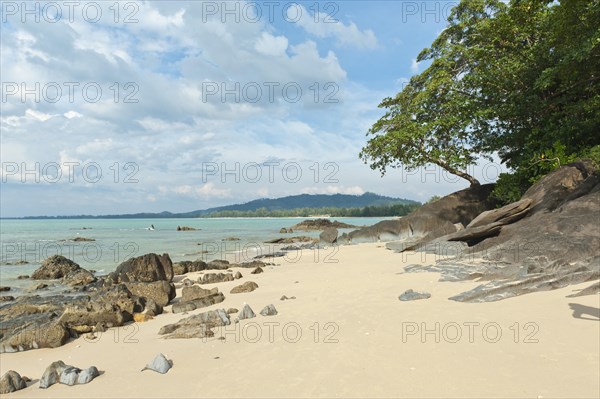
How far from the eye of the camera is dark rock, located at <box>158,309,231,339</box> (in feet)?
23.1

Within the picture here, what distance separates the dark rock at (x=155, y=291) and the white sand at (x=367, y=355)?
231cm

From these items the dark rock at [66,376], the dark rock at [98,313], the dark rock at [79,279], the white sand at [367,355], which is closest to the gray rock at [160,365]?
the white sand at [367,355]

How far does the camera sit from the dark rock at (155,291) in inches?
430

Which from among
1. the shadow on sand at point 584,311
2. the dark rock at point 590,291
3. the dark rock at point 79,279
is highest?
the dark rock at point 590,291

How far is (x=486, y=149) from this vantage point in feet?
83.1

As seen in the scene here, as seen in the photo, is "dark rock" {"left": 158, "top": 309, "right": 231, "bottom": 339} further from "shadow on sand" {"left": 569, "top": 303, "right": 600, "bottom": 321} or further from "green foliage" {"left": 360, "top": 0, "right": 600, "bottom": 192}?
"green foliage" {"left": 360, "top": 0, "right": 600, "bottom": 192}

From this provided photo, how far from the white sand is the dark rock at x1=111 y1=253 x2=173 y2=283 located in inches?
280

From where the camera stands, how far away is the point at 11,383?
5.27 m

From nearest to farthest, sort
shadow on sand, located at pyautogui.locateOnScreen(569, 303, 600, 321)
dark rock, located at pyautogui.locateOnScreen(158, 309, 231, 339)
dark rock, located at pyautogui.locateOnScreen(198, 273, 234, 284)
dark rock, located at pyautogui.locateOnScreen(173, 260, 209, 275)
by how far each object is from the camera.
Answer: shadow on sand, located at pyautogui.locateOnScreen(569, 303, 600, 321) < dark rock, located at pyautogui.locateOnScreen(158, 309, 231, 339) < dark rock, located at pyautogui.locateOnScreen(198, 273, 234, 284) < dark rock, located at pyautogui.locateOnScreen(173, 260, 209, 275)

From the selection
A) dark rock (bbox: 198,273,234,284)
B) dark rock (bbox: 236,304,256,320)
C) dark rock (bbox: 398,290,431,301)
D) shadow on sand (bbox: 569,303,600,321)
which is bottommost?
dark rock (bbox: 198,273,234,284)

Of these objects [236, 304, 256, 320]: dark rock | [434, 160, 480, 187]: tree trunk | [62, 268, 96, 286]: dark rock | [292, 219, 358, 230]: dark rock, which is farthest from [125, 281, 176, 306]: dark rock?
[292, 219, 358, 230]: dark rock

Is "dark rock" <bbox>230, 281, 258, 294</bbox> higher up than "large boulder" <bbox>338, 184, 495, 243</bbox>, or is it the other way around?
"large boulder" <bbox>338, 184, 495, 243</bbox>

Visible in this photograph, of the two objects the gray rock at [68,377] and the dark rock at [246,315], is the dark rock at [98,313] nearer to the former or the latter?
the dark rock at [246,315]

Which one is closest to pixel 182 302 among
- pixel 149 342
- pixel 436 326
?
pixel 149 342
